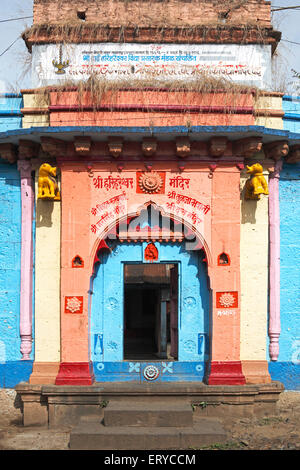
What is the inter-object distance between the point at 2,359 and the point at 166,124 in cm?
421

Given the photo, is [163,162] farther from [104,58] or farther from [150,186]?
[104,58]

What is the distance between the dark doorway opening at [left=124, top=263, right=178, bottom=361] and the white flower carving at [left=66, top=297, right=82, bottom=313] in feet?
5.40

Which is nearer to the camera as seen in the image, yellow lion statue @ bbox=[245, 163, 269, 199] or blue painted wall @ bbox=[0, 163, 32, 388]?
yellow lion statue @ bbox=[245, 163, 269, 199]

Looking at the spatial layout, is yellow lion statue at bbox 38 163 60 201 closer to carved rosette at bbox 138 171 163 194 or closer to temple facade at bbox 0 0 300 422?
temple facade at bbox 0 0 300 422

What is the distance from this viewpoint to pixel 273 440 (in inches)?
269

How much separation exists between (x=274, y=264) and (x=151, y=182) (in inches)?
86.1

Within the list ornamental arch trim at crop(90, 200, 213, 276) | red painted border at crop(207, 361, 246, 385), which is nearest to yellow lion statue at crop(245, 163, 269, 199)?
ornamental arch trim at crop(90, 200, 213, 276)

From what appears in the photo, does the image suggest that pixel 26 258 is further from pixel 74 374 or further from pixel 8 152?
pixel 74 374

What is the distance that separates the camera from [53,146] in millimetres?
7949

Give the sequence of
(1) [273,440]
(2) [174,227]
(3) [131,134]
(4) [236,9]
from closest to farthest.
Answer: (1) [273,440]
(3) [131,134]
(2) [174,227]
(4) [236,9]

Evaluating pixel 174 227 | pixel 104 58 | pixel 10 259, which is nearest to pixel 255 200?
pixel 174 227

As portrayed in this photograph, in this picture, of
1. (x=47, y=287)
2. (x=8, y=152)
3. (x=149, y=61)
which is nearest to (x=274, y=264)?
(x=47, y=287)

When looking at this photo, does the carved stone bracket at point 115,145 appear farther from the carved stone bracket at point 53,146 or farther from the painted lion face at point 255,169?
the painted lion face at point 255,169

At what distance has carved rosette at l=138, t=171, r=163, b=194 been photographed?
8.16 m
